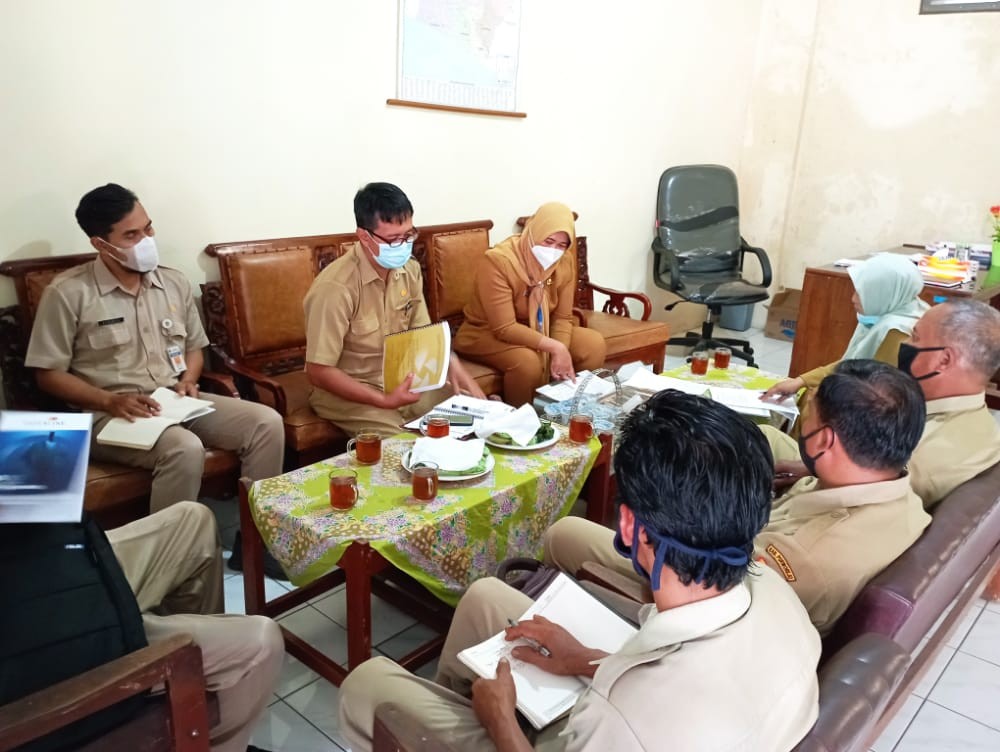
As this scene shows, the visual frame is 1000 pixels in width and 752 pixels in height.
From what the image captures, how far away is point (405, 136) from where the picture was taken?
136 inches

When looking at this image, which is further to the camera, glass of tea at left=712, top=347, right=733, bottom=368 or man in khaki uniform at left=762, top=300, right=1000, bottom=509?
glass of tea at left=712, top=347, right=733, bottom=368

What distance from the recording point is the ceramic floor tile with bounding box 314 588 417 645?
2.20 metres

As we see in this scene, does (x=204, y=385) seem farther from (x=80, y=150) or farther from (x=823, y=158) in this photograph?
(x=823, y=158)

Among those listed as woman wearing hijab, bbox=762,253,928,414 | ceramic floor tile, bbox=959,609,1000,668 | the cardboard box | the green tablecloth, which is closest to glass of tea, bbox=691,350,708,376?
woman wearing hijab, bbox=762,253,928,414

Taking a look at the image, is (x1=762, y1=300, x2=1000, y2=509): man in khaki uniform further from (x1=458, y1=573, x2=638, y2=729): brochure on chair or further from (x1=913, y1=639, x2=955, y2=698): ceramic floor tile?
(x1=458, y1=573, x2=638, y2=729): brochure on chair

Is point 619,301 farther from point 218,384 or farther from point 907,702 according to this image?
point 907,702

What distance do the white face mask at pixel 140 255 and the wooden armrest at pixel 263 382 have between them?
0.51m

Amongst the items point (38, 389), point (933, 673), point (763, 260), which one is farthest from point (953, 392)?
point (763, 260)

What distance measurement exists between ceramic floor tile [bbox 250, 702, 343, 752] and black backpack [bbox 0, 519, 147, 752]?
0.63 meters

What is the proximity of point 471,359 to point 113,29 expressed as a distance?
1.79m

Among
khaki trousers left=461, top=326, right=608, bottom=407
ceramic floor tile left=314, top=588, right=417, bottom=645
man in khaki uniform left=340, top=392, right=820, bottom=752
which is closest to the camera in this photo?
man in khaki uniform left=340, top=392, right=820, bottom=752

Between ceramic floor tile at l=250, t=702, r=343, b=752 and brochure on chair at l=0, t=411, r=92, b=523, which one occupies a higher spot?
brochure on chair at l=0, t=411, r=92, b=523

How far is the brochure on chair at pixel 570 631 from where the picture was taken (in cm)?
127

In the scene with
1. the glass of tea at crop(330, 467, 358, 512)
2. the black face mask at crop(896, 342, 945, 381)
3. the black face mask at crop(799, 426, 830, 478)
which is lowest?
the glass of tea at crop(330, 467, 358, 512)
